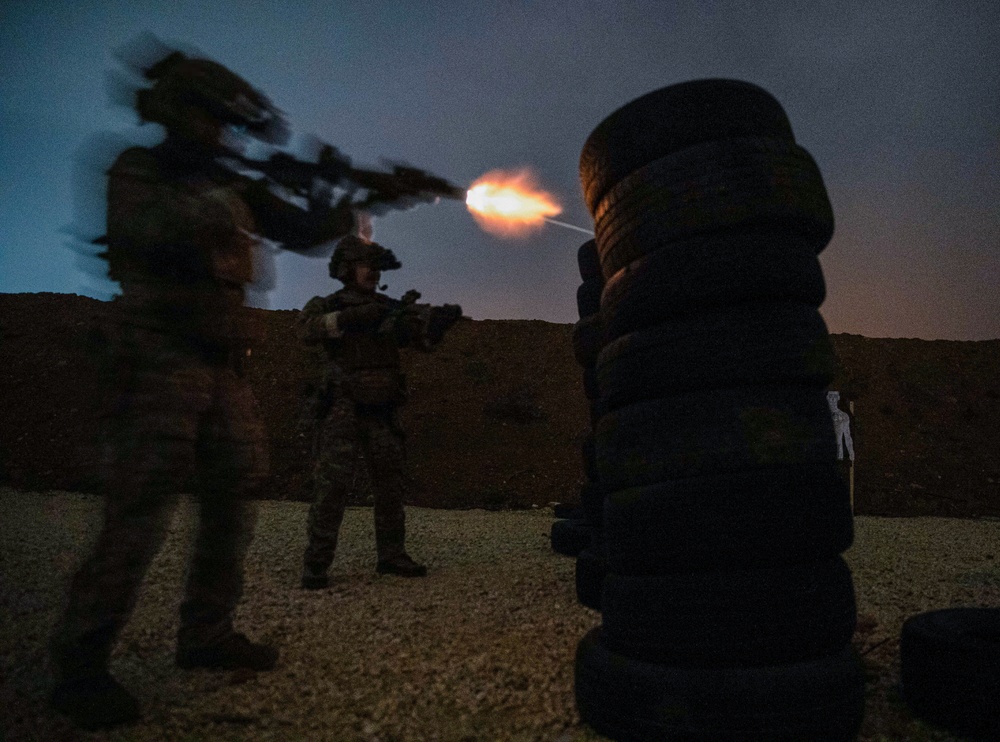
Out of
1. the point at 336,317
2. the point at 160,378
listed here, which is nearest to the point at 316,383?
the point at 336,317

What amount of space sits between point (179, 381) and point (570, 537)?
455 cm

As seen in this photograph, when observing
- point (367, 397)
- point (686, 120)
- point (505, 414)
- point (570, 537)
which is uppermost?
point (505, 414)

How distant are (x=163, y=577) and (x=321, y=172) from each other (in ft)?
11.5

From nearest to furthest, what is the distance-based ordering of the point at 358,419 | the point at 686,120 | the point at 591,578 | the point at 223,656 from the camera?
the point at 686,120 → the point at 223,656 → the point at 591,578 → the point at 358,419

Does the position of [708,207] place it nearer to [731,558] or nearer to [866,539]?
[731,558]

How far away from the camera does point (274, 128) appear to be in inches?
133

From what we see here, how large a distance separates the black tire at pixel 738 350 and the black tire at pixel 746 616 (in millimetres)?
689

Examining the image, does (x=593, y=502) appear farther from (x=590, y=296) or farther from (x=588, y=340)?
(x=590, y=296)

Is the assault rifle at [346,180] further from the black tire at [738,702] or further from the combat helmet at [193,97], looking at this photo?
the black tire at [738,702]

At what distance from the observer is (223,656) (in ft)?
10.2

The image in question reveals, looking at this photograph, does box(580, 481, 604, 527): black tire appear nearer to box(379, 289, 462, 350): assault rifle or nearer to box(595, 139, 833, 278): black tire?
box(379, 289, 462, 350): assault rifle

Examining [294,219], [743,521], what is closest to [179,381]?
[294,219]

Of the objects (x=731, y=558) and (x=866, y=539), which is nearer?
(x=731, y=558)

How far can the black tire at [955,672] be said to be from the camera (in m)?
2.44
